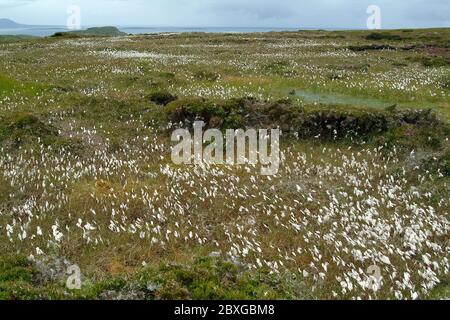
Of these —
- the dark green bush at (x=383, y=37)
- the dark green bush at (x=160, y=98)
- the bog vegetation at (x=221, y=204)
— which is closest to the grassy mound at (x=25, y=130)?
the bog vegetation at (x=221, y=204)

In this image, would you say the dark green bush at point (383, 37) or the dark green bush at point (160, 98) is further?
the dark green bush at point (383, 37)

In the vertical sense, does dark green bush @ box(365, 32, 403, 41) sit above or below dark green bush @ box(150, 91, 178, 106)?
above

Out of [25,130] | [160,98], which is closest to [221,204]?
[25,130]

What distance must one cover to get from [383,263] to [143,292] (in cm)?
504

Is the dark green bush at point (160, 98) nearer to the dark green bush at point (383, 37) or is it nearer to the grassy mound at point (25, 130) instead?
the grassy mound at point (25, 130)

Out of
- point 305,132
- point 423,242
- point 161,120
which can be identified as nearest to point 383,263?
point 423,242

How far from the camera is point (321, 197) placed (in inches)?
531

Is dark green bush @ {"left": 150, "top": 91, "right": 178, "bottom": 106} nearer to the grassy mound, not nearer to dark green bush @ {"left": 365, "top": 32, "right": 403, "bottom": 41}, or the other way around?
the grassy mound

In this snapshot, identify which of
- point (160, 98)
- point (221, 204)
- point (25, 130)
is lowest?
point (221, 204)

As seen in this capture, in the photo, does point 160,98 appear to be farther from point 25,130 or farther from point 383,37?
point 383,37

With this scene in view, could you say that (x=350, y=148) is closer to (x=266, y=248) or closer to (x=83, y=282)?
(x=266, y=248)

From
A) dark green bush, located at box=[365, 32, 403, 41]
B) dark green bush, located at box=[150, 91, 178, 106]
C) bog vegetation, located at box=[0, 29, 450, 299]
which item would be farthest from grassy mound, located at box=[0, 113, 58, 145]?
dark green bush, located at box=[365, 32, 403, 41]

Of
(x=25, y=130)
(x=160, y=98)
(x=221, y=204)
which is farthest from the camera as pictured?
(x=160, y=98)

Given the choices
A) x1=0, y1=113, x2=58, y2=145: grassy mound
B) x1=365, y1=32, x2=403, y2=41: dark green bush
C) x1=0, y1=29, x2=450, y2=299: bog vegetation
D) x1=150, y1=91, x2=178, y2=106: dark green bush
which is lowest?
x1=0, y1=29, x2=450, y2=299: bog vegetation
